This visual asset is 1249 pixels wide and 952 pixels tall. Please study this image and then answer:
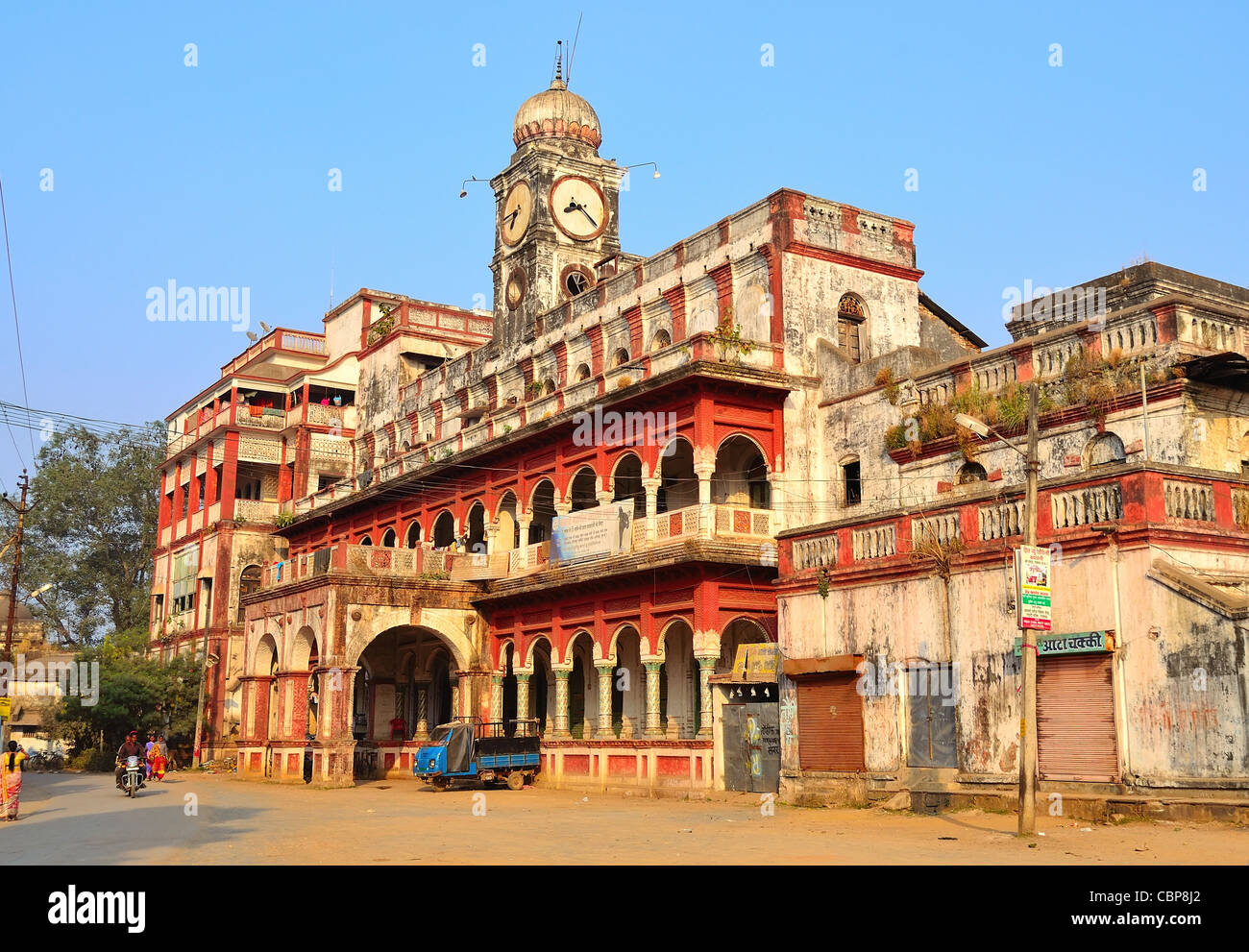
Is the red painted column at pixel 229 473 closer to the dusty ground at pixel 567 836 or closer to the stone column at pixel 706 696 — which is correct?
the dusty ground at pixel 567 836

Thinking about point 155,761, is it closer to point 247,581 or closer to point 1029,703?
point 247,581

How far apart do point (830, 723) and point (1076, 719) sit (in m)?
4.69

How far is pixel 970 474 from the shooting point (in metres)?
24.2

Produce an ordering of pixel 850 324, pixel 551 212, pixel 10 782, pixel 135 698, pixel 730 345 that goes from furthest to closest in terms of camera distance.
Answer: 1. pixel 135 698
2. pixel 551 212
3. pixel 850 324
4. pixel 730 345
5. pixel 10 782

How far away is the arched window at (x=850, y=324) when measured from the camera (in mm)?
29125

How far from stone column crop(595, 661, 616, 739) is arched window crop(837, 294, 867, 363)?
9.37 metres

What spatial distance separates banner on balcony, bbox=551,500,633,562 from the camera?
28797 millimetres

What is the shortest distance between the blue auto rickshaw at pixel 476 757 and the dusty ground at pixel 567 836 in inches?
146

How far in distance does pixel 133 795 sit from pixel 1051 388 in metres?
21.0

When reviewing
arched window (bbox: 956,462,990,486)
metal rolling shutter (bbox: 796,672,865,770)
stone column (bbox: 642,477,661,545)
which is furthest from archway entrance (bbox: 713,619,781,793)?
arched window (bbox: 956,462,990,486)

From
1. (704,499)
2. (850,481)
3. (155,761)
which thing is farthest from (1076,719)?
(155,761)
